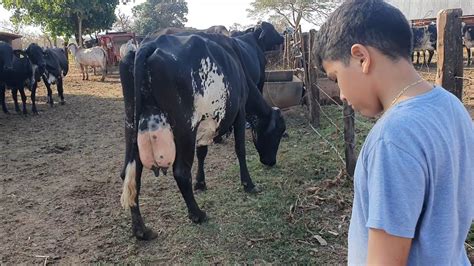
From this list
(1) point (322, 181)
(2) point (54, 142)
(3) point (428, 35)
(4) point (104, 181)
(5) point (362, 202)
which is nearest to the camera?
(5) point (362, 202)

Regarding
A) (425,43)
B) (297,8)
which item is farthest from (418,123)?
(297,8)

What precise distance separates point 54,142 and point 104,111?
109 inches

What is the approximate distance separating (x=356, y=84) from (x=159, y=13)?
1840 inches

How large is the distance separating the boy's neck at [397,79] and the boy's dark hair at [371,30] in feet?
0.07

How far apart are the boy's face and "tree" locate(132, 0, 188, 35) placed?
144ft

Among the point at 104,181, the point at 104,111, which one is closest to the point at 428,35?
the point at 104,111

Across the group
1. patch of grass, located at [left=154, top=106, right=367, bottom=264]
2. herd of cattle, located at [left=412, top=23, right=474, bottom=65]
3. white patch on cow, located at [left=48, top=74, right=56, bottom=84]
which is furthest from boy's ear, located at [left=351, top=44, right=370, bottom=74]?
herd of cattle, located at [left=412, top=23, right=474, bottom=65]

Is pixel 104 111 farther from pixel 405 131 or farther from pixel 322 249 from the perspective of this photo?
pixel 405 131

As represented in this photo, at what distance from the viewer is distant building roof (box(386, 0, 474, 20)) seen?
40656 mm

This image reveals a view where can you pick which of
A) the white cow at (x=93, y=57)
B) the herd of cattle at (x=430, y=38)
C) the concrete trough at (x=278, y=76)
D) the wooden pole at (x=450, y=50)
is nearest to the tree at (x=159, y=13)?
the white cow at (x=93, y=57)

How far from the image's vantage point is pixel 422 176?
889 mm

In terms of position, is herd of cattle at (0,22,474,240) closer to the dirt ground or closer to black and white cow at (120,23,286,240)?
black and white cow at (120,23,286,240)

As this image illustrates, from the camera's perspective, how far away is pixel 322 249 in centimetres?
324

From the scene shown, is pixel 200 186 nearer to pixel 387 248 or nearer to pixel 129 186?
pixel 129 186
